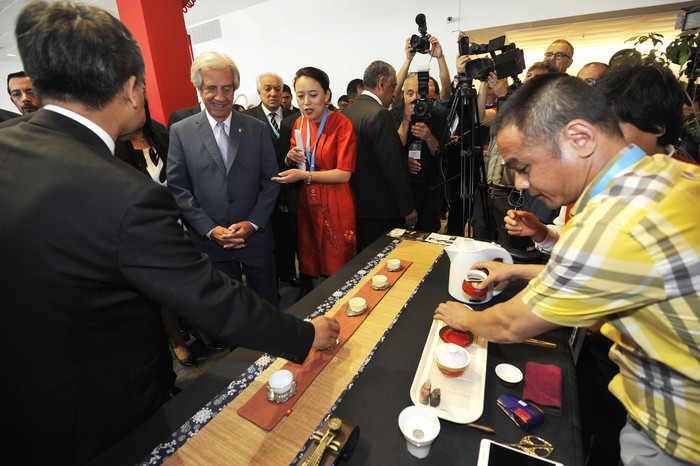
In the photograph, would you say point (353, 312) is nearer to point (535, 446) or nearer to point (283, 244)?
point (535, 446)

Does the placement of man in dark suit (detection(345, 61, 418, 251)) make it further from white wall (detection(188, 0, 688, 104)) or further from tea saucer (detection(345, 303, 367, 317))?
white wall (detection(188, 0, 688, 104))

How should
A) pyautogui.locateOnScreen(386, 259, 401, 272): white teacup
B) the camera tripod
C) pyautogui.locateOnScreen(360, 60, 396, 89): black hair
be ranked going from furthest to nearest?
1. pyautogui.locateOnScreen(360, 60, 396, 89): black hair
2. the camera tripod
3. pyautogui.locateOnScreen(386, 259, 401, 272): white teacup

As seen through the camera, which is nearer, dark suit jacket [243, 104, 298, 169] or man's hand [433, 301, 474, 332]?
man's hand [433, 301, 474, 332]

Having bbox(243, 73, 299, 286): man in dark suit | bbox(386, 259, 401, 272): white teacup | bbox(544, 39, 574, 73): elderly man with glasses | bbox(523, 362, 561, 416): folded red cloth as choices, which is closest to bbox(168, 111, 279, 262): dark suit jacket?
bbox(386, 259, 401, 272): white teacup

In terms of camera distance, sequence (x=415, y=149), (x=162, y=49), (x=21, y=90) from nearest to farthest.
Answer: (x=21, y=90) < (x=415, y=149) < (x=162, y=49)

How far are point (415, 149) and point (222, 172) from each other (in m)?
1.65

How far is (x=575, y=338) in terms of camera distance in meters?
1.15

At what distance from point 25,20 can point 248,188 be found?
1357 millimetres

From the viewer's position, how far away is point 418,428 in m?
0.78

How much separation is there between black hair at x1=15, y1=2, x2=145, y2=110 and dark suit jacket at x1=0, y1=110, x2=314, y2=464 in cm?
8

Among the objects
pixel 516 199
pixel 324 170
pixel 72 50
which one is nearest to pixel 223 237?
pixel 324 170

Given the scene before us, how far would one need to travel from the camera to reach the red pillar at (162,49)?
3188 mm

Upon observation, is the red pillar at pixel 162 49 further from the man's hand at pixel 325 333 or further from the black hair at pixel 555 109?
the black hair at pixel 555 109

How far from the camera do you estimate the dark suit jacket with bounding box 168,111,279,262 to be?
6.49 feet
